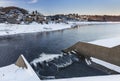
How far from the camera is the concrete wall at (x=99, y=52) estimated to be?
13431 millimetres

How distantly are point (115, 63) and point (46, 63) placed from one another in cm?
599

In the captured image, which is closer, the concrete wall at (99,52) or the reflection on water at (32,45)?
the concrete wall at (99,52)

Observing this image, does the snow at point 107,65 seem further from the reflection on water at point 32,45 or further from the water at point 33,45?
the reflection on water at point 32,45

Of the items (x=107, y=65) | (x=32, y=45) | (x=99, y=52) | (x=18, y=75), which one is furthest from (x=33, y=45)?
(x=18, y=75)

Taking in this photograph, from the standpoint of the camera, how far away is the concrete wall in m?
13.4

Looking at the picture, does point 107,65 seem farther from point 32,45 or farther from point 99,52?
point 32,45

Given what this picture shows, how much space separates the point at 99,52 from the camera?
49.2 ft

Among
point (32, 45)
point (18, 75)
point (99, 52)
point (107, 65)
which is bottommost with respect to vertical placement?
point (32, 45)

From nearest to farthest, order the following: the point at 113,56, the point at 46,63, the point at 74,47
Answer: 1. the point at 113,56
2. the point at 46,63
3. the point at 74,47

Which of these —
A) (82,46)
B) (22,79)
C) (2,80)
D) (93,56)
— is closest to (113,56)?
(93,56)

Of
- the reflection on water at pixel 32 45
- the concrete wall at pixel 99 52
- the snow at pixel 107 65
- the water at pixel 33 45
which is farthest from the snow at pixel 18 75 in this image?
the concrete wall at pixel 99 52

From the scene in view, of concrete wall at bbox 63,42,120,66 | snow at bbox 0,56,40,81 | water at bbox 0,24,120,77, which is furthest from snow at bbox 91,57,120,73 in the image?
snow at bbox 0,56,40,81

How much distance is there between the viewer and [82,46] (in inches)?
675

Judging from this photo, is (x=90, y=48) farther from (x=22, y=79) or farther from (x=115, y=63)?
(x=22, y=79)
